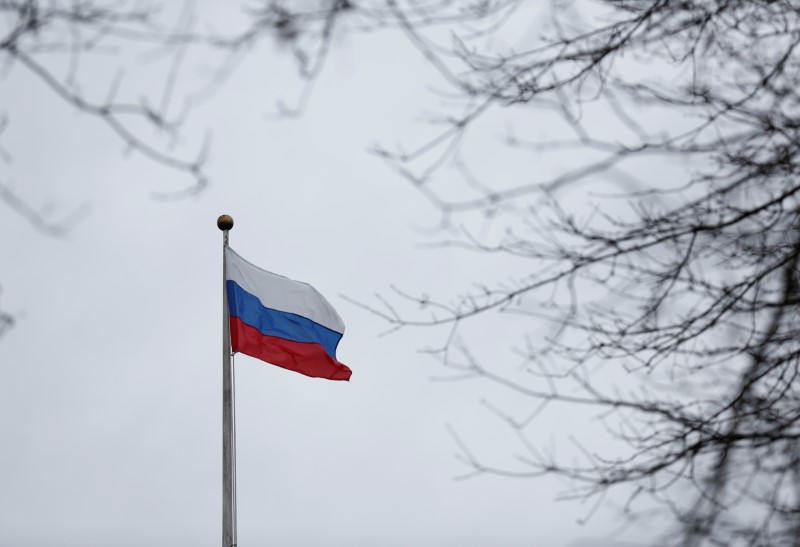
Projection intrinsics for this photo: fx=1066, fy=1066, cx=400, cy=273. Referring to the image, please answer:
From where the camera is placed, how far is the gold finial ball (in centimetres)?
1231

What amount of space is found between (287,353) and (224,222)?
1759mm

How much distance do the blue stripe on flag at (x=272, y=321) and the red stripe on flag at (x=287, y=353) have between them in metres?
0.06

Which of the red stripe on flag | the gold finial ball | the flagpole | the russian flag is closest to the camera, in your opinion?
the flagpole

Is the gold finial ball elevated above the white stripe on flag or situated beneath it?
elevated above

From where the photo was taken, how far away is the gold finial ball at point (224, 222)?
12.3 m

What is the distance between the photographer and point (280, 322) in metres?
11.8

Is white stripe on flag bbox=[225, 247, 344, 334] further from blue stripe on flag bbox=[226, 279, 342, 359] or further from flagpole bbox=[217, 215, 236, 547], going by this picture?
flagpole bbox=[217, 215, 236, 547]

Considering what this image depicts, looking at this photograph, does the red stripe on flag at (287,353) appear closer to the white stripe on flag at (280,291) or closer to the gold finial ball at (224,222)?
the white stripe on flag at (280,291)

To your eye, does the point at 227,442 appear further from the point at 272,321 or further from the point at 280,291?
the point at 280,291

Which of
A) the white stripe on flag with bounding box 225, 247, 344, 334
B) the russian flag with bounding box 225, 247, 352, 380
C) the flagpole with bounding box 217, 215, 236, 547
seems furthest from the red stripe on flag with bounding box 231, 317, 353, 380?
the white stripe on flag with bounding box 225, 247, 344, 334

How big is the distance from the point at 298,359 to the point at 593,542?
8.02 metres

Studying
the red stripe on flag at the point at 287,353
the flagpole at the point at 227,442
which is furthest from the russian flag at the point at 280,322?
the flagpole at the point at 227,442

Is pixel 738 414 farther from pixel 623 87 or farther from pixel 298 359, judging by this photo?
pixel 298 359

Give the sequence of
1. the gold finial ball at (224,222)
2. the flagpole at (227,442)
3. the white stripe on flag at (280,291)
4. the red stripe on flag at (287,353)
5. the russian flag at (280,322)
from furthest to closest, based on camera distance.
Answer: the gold finial ball at (224,222) < the white stripe on flag at (280,291) < the russian flag at (280,322) < the red stripe on flag at (287,353) < the flagpole at (227,442)
